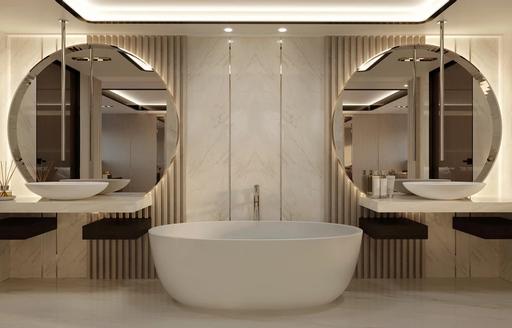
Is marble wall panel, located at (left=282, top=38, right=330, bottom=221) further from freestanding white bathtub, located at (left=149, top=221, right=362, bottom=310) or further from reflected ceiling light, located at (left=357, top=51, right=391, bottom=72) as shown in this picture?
freestanding white bathtub, located at (left=149, top=221, right=362, bottom=310)

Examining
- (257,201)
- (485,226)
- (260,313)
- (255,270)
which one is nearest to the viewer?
(255,270)

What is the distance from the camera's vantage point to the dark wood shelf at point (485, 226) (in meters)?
3.91

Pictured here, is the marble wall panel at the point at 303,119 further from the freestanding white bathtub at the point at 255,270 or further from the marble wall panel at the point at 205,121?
the freestanding white bathtub at the point at 255,270

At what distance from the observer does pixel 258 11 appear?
4.31m

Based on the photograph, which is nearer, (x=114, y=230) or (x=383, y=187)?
(x=114, y=230)

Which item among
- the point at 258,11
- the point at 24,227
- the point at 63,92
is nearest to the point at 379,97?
the point at 258,11

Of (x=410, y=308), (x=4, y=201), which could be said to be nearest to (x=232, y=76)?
(x=4, y=201)

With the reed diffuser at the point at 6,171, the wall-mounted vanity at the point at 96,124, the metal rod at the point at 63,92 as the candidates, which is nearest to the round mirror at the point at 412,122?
the wall-mounted vanity at the point at 96,124

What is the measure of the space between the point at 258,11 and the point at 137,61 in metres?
1.10

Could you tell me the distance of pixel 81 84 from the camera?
14.8 feet

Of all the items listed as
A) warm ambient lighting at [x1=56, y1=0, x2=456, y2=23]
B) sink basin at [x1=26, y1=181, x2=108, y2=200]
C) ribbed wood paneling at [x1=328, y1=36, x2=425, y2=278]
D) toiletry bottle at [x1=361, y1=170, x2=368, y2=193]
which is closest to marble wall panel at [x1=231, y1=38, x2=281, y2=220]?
warm ambient lighting at [x1=56, y1=0, x2=456, y2=23]

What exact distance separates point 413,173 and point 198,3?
7.31 ft

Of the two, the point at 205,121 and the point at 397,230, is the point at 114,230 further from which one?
the point at 397,230

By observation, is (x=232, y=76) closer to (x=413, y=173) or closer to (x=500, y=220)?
(x=413, y=173)
